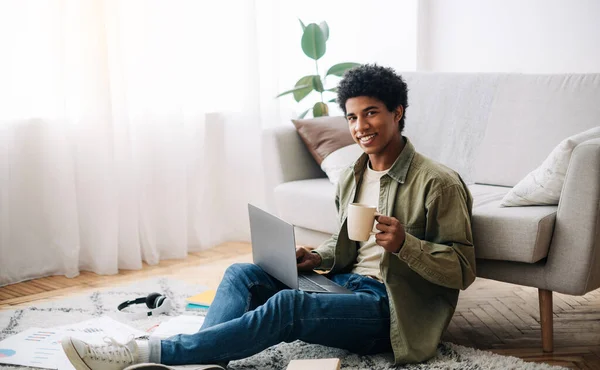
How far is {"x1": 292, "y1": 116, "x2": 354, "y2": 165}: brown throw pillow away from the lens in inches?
131

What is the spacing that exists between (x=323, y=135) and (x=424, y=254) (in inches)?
55.3

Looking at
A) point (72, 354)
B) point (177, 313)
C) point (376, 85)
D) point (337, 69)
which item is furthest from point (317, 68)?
point (72, 354)

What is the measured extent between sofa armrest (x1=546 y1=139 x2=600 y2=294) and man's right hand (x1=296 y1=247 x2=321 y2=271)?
711 mm

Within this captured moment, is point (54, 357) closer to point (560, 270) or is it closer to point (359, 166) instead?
point (359, 166)

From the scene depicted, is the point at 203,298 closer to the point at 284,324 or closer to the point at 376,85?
the point at 284,324

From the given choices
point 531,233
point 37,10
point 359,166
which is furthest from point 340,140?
point 37,10

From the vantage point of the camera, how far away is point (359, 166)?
2.36m

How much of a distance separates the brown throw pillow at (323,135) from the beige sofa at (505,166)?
6 centimetres

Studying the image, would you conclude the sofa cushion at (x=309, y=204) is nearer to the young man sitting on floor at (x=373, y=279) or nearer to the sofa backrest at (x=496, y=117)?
the sofa backrest at (x=496, y=117)

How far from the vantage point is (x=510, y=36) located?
4094mm

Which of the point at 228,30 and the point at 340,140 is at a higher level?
the point at 228,30

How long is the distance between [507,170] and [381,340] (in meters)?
1.17

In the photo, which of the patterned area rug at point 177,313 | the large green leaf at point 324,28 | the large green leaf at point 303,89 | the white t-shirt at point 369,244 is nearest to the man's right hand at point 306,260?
the white t-shirt at point 369,244

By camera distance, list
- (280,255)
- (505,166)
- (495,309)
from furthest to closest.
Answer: (505,166)
(495,309)
(280,255)
